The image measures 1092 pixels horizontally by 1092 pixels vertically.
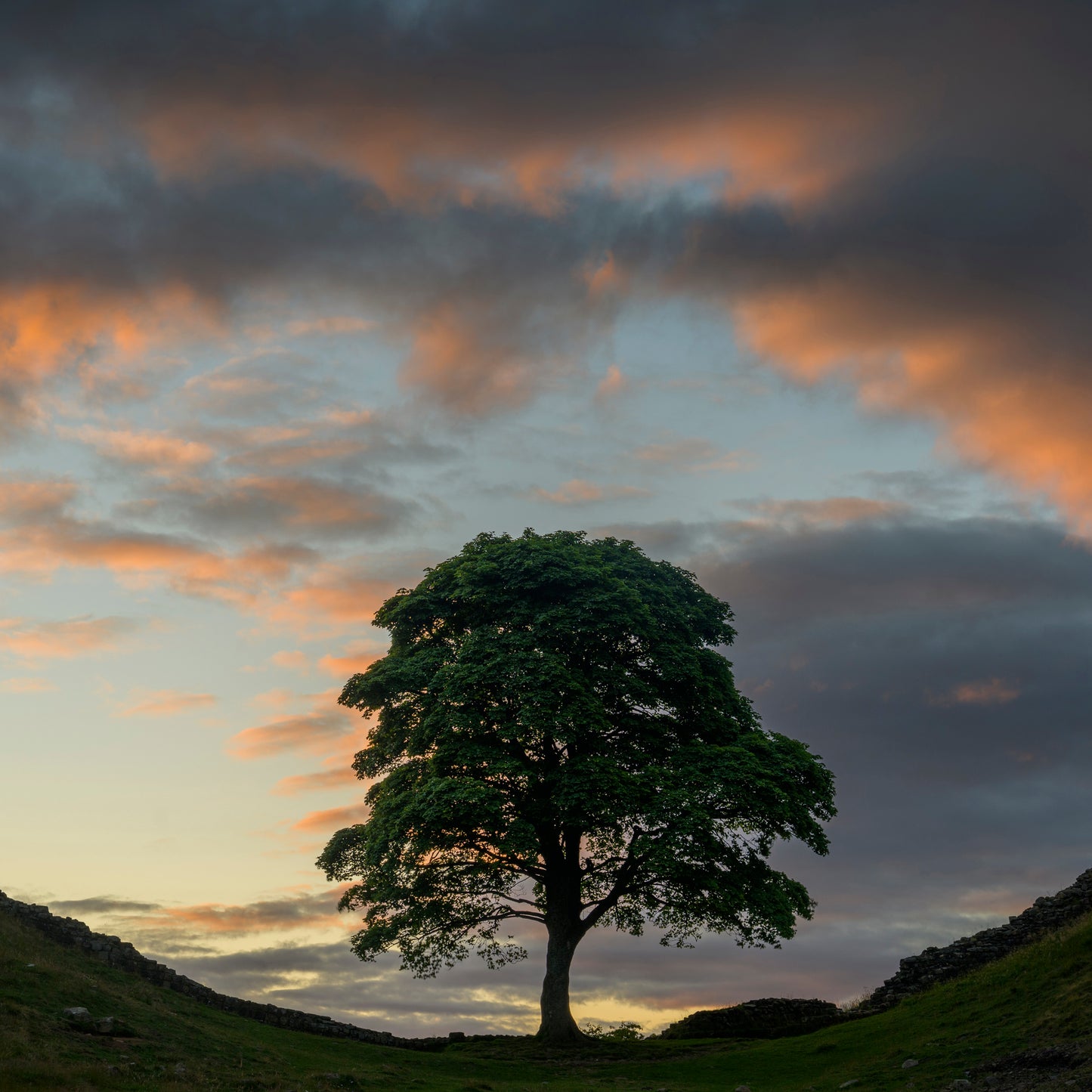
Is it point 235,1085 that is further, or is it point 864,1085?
point 864,1085

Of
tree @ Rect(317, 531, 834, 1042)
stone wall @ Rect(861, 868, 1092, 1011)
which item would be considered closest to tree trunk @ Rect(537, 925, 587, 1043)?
tree @ Rect(317, 531, 834, 1042)

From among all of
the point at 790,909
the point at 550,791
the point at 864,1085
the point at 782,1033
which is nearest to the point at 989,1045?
the point at 864,1085

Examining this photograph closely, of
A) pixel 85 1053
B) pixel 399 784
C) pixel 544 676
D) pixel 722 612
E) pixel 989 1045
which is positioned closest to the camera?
pixel 85 1053

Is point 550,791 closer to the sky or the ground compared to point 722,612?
closer to the ground

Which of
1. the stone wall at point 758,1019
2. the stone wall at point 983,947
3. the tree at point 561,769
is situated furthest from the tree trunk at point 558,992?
the stone wall at point 983,947

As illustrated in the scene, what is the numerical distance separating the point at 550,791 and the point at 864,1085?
14.4m

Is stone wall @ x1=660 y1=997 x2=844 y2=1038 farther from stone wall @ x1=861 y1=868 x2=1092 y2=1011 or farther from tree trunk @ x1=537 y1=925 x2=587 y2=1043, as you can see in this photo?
tree trunk @ x1=537 y1=925 x2=587 y2=1043

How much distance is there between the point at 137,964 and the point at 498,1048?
40.7 feet

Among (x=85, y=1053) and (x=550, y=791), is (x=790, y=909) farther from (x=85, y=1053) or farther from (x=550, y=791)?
(x=85, y=1053)

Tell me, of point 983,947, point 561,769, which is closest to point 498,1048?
point 561,769

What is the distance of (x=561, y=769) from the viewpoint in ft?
119

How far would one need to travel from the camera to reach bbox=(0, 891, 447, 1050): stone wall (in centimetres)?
3095

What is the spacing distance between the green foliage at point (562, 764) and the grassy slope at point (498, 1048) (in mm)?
4913

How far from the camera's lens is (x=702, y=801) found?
118 feet
